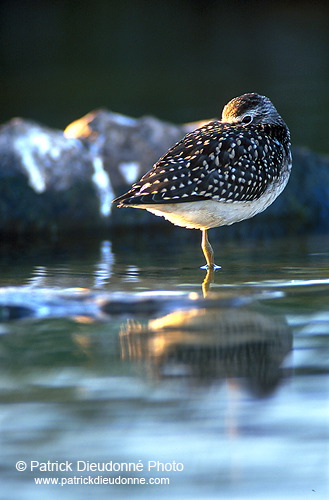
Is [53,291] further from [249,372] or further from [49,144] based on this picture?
[49,144]

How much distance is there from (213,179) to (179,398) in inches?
135

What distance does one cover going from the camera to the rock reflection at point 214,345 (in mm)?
3008

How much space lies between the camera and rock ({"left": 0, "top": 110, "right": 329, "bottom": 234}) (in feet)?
32.1

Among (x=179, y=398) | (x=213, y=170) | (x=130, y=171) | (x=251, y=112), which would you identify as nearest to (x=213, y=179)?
(x=213, y=170)

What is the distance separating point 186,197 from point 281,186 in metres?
1.14

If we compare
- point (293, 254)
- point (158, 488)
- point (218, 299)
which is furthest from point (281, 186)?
point (158, 488)

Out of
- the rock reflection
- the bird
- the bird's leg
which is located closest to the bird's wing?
the bird

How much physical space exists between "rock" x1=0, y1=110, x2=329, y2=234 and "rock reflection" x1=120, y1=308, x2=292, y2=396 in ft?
18.9

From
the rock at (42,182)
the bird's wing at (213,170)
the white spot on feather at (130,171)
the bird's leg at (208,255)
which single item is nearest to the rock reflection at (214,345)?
the bird's wing at (213,170)

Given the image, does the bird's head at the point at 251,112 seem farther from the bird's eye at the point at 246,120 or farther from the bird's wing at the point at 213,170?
the bird's wing at the point at 213,170

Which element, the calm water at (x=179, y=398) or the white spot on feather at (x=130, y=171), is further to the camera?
the white spot on feather at (x=130, y=171)

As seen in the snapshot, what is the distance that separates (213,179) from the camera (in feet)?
19.6

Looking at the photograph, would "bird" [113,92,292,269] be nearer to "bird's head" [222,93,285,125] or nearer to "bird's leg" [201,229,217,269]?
"bird's leg" [201,229,217,269]

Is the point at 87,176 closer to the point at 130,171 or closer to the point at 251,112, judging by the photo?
the point at 130,171
